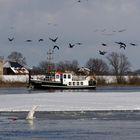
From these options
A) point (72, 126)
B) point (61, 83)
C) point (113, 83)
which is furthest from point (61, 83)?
point (72, 126)

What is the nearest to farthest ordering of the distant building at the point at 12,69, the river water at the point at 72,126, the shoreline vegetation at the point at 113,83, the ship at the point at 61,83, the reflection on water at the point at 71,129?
the reflection on water at the point at 71,129 → the river water at the point at 72,126 → the ship at the point at 61,83 → the shoreline vegetation at the point at 113,83 → the distant building at the point at 12,69

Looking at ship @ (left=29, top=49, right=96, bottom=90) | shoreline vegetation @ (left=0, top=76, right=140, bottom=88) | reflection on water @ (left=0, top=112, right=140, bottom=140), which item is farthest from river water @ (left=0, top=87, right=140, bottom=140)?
shoreline vegetation @ (left=0, top=76, right=140, bottom=88)

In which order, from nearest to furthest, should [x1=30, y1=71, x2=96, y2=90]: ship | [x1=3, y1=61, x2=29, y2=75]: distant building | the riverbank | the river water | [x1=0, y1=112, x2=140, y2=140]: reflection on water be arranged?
[x1=0, y1=112, x2=140, y2=140]: reflection on water → the river water → [x1=30, y1=71, x2=96, y2=90]: ship → the riverbank → [x1=3, y1=61, x2=29, y2=75]: distant building

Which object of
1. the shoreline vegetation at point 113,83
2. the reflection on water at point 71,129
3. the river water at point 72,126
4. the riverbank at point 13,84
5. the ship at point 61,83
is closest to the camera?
the reflection on water at point 71,129

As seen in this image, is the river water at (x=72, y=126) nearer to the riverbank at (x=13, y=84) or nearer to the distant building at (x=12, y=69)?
the riverbank at (x=13, y=84)

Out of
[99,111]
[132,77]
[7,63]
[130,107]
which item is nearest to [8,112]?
[99,111]

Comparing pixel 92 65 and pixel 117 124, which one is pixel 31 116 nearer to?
pixel 117 124

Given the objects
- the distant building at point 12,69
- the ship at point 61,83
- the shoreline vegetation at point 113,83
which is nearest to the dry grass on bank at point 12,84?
the shoreline vegetation at point 113,83

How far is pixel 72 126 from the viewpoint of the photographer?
2420cm

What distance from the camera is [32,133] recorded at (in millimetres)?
21844

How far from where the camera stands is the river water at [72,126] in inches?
823

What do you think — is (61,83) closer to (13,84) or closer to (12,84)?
(12,84)

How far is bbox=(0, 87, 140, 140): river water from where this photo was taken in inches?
823

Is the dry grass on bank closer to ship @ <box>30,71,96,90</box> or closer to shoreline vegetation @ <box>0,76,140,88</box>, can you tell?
shoreline vegetation @ <box>0,76,140,88</box>
